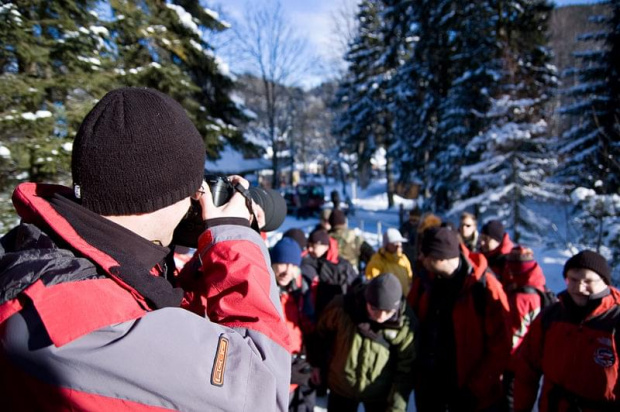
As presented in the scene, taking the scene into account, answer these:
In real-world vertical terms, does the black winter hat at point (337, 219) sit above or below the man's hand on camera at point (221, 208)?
below

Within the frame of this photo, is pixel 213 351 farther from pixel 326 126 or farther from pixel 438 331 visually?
pixel 326 126

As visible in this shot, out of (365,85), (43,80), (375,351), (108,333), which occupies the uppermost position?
(365,85)

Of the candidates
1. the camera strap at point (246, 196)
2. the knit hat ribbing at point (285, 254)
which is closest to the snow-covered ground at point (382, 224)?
the knit hat ribbing at point (285, 254)

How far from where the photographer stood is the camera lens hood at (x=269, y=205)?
1460mm

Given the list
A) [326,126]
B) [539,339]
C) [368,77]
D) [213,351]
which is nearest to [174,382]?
[213,351]

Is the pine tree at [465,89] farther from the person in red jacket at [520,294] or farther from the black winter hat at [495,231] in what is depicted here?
the person in red jacket at [520,294]

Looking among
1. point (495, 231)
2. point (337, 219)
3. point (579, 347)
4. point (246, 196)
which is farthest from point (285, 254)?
point (495, 231)

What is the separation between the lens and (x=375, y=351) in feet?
10.3

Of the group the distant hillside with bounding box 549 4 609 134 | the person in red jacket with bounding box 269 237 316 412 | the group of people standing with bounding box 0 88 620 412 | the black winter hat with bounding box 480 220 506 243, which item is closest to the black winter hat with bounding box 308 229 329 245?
the person in red jacket with bounding box 269 237 316 412

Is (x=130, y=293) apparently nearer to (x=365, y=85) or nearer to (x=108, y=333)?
(x=108, y=333)

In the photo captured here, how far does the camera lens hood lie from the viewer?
1460 millimetres

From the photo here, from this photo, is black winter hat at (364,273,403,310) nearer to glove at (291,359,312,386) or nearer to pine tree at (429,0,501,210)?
glove at (291,359,312,386)

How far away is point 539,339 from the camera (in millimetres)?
3010

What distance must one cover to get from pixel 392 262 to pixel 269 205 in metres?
4.00
